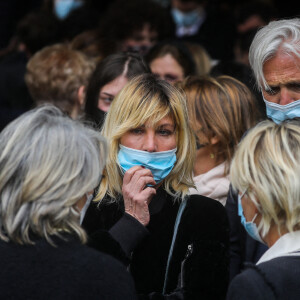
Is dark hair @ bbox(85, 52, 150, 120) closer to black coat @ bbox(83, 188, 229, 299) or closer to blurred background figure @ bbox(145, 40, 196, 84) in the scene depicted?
blurred background figure @ bbox(145, 40, 196, 84)

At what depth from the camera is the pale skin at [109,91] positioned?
433 cm

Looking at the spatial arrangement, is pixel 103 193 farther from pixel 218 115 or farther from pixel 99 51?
pixel 99 51

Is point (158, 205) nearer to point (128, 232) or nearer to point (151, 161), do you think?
point (151, 161)

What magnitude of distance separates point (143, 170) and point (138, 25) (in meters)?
3.72

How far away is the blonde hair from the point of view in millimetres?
3934

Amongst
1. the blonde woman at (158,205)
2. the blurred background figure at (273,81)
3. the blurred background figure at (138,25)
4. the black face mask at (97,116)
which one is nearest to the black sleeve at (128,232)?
the blonde woman at (158,205)

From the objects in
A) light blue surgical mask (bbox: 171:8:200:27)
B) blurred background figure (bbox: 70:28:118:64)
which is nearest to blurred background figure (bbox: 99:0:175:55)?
blurred background figure (bbox: 70:28:118:64)

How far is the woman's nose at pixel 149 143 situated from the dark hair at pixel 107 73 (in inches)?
43.7

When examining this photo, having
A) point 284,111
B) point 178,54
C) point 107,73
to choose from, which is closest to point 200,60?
point 178,54

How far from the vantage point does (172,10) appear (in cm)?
791

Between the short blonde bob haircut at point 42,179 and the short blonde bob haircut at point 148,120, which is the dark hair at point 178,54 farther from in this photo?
the short blonde bob haircut at point 42,179

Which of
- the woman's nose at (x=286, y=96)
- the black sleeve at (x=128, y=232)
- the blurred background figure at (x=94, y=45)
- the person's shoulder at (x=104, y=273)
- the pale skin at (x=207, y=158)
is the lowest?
the blurred background figure at (x=94, y=45)

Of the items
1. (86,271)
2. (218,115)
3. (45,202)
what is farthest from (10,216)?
(218,115)

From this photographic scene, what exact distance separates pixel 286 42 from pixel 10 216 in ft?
6.54
